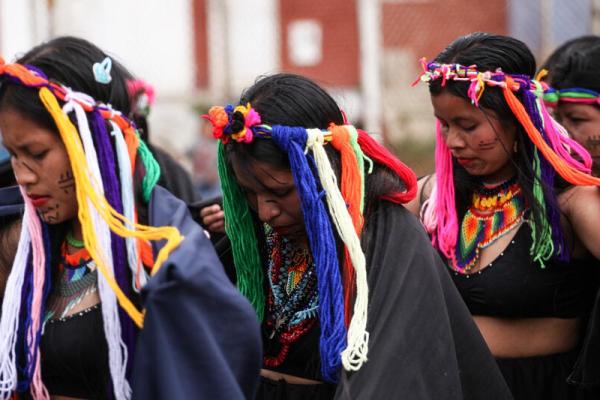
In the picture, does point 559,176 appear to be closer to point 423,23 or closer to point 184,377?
point 184,377

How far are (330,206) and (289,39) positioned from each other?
25.0 ft

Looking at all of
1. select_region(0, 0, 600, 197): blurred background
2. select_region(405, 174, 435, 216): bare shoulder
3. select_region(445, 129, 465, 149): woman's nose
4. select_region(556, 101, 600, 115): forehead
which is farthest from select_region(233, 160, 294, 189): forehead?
select_region(0, 0, 600, 197): blurred background

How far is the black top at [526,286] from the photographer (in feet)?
10.8

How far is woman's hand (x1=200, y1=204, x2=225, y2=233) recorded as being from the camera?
11.1 ft

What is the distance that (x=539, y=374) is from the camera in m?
3.36

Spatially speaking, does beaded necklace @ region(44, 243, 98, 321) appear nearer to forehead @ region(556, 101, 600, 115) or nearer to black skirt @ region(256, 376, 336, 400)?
black skirt @ region(256, 376, 336, 400)

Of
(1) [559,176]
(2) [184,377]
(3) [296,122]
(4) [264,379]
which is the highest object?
(3) [296,122]

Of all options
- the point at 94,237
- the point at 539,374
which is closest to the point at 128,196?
Answer: the point at 94,237

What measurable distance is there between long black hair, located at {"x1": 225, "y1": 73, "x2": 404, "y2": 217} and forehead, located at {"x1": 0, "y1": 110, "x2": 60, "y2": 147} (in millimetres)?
519

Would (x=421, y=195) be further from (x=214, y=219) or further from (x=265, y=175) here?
(x=265, y=175)

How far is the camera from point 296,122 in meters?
2.85

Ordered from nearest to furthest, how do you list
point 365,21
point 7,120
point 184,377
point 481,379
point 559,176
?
point 184,377, point 7,120, point 481,379, point 559,176, point 365,21

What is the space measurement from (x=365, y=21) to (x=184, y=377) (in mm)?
6855

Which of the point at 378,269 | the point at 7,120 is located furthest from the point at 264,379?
the point at 7,120
